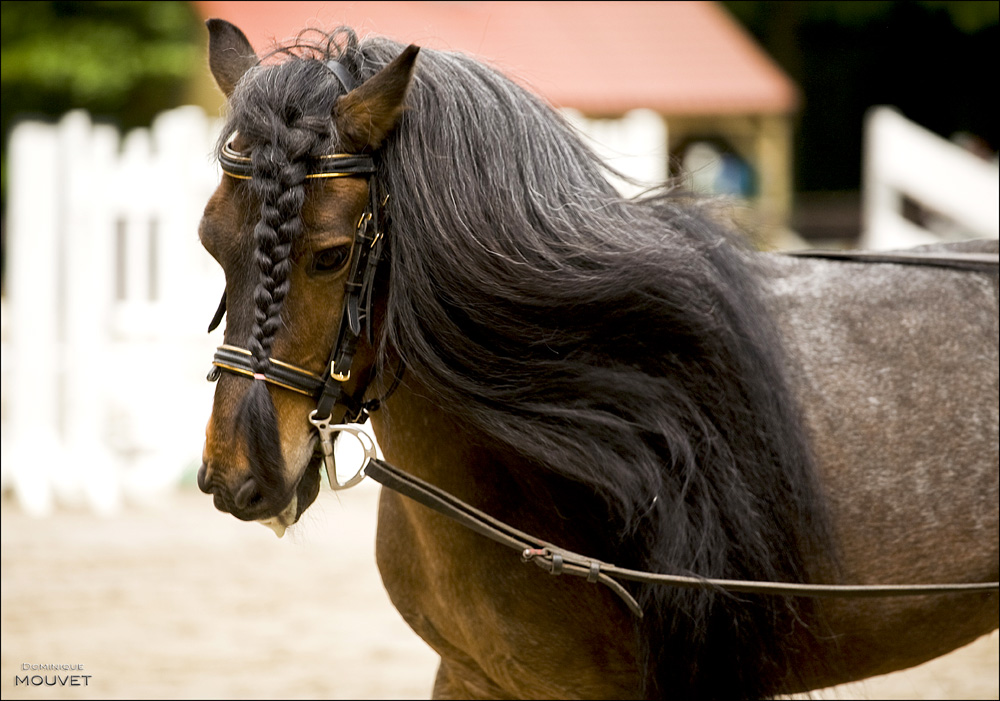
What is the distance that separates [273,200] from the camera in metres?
1.91

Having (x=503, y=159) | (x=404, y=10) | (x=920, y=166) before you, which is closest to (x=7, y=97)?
(x=404, y=10)

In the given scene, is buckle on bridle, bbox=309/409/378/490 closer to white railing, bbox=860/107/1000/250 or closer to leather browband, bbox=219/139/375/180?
leather browband, bbox=219/139/375/180

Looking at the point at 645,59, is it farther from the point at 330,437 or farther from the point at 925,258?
the point at 330,437

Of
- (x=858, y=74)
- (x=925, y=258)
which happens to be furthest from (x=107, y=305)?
(x=858, y=74)

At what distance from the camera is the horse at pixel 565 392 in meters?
1.96

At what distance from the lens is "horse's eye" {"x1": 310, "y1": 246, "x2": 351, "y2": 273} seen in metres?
1.94

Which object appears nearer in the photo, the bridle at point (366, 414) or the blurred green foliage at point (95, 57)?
the bridle at point (366, 414)

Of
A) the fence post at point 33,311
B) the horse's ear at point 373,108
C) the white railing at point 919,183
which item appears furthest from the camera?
the white railing at point 919,183

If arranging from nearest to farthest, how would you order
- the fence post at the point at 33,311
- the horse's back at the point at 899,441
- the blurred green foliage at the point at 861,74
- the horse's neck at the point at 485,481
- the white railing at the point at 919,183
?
1. the horse's neck at the point at 485,481
2. the horse's back at the point at 899,441
3. the fence post at the point at 33,311
4. the white railing at the point at 919,183
5. the blurred green foliage at the point at 861,74

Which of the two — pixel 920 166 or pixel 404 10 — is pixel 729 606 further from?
pixel 404 10

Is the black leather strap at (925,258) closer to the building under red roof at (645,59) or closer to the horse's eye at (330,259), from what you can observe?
the horse's eye at (330,259)

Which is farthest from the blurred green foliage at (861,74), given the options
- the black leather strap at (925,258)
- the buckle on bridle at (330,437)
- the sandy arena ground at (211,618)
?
the buckle on bridle at (330,437)

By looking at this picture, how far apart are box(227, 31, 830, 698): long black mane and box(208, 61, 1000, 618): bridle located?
0.15 feet

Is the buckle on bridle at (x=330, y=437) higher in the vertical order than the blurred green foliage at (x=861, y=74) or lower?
higher
